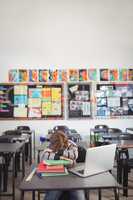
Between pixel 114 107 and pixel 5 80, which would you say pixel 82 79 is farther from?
pixel 5 80

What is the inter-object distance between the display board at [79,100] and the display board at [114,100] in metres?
0.23

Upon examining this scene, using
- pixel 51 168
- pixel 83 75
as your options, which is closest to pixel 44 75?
pixel 83 75

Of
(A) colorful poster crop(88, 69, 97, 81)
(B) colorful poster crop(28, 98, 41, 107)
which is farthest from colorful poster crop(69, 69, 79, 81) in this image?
(B) colorful poster crop(28, 98, 41, 107)

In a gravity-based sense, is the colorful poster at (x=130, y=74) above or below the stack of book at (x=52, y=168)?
above

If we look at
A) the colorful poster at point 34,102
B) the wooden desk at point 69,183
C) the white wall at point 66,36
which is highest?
the white wall at point 66,36

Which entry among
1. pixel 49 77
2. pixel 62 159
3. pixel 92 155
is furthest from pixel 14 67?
pixel 92 155

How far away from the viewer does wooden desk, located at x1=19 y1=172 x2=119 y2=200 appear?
2102 mm

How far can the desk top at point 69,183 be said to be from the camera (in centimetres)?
211

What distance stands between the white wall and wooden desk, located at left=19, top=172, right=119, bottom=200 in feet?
16.0

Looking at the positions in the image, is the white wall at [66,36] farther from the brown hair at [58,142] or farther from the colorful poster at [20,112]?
the brown hair at [58,142]

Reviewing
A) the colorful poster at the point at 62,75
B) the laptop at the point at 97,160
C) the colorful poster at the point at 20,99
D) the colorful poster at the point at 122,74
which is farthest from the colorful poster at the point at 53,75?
the laptop at the point at 97,160

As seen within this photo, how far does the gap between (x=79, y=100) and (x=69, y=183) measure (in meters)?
5.05

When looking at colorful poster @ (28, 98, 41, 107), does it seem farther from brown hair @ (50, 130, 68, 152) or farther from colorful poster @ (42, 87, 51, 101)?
brown hair @ (50, 130, 68, 152)

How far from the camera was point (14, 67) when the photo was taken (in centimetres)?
725
